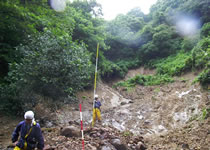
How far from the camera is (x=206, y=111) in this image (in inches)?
251

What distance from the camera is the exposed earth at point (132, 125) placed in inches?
196

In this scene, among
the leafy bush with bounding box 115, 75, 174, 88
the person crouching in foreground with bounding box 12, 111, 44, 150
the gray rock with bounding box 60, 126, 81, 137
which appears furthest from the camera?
the leafy bush with bounding box 115, 75, 174, 88

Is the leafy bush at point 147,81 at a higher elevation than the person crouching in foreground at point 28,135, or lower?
higher

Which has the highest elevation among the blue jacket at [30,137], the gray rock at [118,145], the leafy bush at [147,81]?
the leafy bush at [147,81]

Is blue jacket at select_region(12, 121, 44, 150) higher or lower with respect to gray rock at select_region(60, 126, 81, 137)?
higher

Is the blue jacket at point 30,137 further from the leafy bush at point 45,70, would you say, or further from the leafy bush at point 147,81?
the leafy bush at point 147,81

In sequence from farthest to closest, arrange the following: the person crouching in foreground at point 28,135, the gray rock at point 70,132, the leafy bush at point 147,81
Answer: the leafy bush at point 147,81 → the gray rock at point 70,132 → the person crouching in foreground at point 28,135

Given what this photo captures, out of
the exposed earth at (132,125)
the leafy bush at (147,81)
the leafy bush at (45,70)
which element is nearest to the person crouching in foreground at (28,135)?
the exposed earth at (132,125)

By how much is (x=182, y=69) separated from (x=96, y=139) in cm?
1355

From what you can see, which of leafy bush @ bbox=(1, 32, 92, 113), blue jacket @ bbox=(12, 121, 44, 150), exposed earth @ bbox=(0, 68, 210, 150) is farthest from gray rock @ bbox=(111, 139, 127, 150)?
leafy bush @ bbox=(1, 32, 92, 113)

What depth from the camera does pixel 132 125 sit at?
837 cm

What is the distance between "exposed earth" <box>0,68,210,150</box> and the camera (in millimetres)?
4973

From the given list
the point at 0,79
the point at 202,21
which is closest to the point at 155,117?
the point at 0,79

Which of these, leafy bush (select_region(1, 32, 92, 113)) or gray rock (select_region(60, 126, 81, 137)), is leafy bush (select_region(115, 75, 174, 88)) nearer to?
leafy bush (select_region(1, 32, 92, 113))
